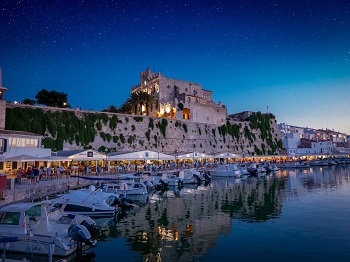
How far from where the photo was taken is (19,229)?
10859 millimetres

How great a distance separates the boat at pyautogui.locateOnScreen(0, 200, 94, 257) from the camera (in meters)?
10.5

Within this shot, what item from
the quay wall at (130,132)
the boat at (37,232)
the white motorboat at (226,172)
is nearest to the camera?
the boat at (37,232)

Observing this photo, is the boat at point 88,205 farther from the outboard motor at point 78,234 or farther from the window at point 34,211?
the outboard motor at point 78,234

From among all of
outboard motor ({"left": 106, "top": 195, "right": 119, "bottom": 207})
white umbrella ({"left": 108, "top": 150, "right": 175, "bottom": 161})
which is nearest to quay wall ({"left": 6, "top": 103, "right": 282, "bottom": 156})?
white umbrella ({"left": 108, "top": 150, "right": 175, "bottom": 161})

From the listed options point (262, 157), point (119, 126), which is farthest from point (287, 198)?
point (262, 157)

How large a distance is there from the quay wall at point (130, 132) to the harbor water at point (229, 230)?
21851 millimetres

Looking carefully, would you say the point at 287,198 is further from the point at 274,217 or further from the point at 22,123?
the point at 22,123

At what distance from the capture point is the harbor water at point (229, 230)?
11.1 m

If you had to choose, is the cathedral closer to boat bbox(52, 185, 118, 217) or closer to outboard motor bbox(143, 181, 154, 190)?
outboard motor bbox(143, 181, 154, 190)

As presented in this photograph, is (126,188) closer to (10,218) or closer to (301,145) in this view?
(10,218)

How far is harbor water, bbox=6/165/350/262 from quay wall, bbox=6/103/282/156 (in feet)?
71.7

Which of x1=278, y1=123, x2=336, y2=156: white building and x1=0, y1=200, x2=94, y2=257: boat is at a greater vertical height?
x1=278, y1=123, x2=336, y2=156: white building

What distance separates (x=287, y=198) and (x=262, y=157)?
152ft

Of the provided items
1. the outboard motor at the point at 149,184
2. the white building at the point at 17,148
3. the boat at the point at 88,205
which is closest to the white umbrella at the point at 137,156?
the outboard motor at the point at 149,184
